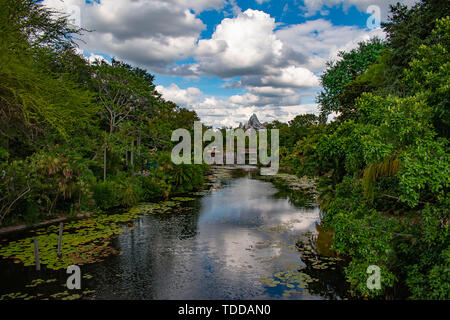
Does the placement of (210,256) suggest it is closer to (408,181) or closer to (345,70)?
(408,181)

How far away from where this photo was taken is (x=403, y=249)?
6090 millimetres

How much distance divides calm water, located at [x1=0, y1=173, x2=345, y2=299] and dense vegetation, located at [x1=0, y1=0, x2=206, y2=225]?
12.9ft

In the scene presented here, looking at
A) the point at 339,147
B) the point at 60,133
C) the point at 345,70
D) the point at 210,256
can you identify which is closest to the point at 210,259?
the point at 210,256

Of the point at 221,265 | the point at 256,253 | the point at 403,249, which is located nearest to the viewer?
the point at 403,249

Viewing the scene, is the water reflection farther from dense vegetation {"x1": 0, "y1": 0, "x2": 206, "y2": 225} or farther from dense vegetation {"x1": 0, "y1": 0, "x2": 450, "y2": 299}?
dense vegetation {"x1": 0, "y1": 0, "x2": 206, "y2": 225}

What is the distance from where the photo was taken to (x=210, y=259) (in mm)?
10898

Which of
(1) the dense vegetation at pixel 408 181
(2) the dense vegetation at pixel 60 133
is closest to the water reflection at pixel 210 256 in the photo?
(1) the dense vegetation at pixel 408 181

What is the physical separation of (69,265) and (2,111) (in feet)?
18.1

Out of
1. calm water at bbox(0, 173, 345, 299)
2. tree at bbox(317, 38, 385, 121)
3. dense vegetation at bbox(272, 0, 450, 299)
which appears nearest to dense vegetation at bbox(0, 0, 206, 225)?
calm water at bbox(0, 173, 345, 299)

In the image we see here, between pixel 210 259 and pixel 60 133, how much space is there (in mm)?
7422
